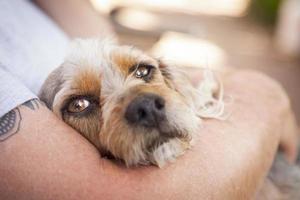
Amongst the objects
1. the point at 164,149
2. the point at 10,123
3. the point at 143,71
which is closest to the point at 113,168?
the point at 164,149

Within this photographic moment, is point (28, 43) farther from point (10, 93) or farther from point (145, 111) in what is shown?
point (145, 111)

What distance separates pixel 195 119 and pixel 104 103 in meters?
0.28

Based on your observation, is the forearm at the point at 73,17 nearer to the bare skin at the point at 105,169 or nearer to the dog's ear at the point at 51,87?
the dog's ear at the point at 51,87

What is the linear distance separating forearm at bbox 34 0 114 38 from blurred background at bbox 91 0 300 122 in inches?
15.5

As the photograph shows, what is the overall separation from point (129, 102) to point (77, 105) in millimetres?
220

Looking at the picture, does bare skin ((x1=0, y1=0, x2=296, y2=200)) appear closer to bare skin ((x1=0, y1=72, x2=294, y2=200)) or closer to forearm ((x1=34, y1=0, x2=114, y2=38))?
bare skin ((x1=0, y1=72, x2=294, y2=200))

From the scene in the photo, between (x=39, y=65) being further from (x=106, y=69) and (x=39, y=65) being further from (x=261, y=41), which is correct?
(x=261, y=41)

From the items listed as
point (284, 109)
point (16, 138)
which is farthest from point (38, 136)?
point (284, 109)

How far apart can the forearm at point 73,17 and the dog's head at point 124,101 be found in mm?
665

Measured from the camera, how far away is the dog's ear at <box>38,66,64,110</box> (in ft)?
4.93

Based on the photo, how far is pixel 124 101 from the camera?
4.35 feet

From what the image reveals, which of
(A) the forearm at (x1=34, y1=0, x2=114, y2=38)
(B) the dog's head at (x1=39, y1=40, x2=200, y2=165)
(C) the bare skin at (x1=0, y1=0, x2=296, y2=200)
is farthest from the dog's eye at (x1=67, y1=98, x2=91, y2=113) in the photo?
(A) the forearm at (x1=34, y1=0, x2=114, y2=38)

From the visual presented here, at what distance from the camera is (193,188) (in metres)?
1.23

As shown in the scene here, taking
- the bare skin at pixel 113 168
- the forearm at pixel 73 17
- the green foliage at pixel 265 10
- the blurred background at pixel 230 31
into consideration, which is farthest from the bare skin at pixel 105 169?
the green foliage at pixel 265 10
